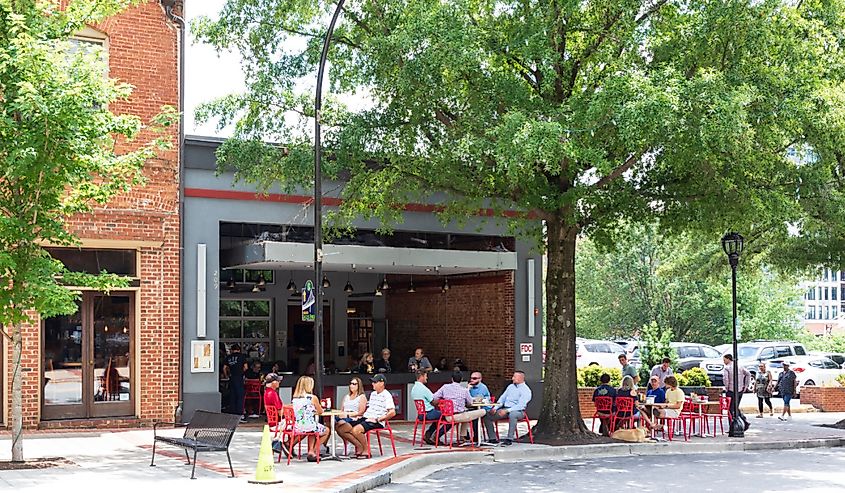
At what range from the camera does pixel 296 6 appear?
19828 mm

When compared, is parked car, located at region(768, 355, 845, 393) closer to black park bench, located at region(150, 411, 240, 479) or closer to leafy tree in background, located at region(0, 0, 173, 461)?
black park bench, located at region(150, 411, 240, 479)

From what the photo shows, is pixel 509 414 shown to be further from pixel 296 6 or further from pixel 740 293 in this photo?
pixel 740 293

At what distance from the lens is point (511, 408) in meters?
19.8

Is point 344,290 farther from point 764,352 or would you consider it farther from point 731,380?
point 764,352

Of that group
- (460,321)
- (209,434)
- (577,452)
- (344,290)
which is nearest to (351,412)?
(209,434)

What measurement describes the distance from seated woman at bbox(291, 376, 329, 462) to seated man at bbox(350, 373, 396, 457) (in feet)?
2.26

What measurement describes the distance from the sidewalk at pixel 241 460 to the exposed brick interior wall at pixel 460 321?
3.83 metres

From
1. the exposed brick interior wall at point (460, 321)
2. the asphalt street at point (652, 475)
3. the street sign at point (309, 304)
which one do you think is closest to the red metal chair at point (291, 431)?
the street sign at point (309, 304)

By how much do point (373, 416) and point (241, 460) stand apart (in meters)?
2.27

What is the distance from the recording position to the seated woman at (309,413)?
1616cm

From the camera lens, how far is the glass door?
20594 mm

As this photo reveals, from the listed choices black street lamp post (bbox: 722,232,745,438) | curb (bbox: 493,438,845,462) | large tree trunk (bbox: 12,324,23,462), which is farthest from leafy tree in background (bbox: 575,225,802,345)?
large tree trunk (bbox: 12,324,23,462)

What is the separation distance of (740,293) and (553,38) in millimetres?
41951

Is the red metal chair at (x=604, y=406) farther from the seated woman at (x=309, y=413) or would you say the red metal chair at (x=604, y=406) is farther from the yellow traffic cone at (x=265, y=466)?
the yellow traffic cone at (x=265, y=466)
